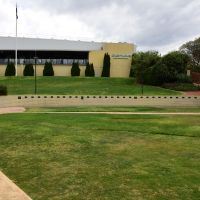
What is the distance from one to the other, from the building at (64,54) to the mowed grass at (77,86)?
21.1 ft

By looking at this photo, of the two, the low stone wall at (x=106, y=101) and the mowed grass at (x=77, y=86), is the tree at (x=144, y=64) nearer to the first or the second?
the mowed grass at (x=77, y=86)

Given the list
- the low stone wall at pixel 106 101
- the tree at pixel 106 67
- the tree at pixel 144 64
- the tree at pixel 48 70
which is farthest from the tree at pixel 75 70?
the low stone wall at pixel 106 101

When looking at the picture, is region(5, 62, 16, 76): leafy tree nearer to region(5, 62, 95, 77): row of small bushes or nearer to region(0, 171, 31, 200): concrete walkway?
region(5, 62, 95, 77): row of small bushes

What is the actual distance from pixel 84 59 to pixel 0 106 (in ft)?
102

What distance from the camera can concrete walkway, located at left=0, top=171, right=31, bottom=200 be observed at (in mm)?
10359

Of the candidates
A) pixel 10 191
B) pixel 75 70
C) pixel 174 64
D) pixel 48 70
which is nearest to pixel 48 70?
pixel 48 70

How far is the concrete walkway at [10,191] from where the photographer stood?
1036 cm

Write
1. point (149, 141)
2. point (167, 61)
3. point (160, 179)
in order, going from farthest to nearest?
point (167, 61), point (149, 141), point (160, 179)

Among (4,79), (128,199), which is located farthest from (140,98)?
(128,199)

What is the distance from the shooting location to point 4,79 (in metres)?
59.1

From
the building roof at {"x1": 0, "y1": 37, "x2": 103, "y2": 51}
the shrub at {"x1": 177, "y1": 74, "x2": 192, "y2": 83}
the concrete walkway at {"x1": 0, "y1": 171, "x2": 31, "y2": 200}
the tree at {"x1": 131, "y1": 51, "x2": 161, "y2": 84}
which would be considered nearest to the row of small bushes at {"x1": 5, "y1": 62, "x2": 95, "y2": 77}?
the building roof at {"x1": 0, "y1": 37, "x2": 103, "y2": 51}

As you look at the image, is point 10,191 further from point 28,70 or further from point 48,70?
point 48,70

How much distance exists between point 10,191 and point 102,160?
173 inches

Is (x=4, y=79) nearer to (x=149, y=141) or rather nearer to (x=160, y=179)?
(x=149, y=141)
